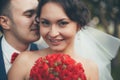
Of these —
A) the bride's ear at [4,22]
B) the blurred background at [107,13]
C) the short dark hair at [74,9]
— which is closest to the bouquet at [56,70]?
the short dark hair at [74,9]

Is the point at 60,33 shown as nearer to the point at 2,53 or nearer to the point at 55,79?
the point at 55,79

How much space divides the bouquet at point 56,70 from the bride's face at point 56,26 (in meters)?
0.27

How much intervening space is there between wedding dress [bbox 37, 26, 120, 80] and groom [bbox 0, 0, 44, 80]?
0.32 meters

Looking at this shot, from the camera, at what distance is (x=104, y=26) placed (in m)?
7.55

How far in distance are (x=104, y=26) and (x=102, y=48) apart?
363cm

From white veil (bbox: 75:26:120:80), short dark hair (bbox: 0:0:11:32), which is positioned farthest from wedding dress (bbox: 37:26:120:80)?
short dark hair (bbox: 0:0:11:32)

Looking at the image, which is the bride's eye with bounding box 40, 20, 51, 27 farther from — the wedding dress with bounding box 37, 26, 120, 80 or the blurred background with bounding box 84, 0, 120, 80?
the blurred background with bounding box 84, 0, 120, 80

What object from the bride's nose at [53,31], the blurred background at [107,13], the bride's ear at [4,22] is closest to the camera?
the bride's nose at [53,31]

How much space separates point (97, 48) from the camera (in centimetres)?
395

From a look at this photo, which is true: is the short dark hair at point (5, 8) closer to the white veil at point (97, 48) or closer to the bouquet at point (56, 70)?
the white veil at point (97, 48)

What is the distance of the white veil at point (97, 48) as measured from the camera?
12.5ft

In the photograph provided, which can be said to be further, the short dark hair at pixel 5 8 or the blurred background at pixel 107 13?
the blurred background at pixel 107 13

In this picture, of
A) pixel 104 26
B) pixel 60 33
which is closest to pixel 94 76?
pixel 60 33

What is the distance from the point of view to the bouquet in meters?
2.63
